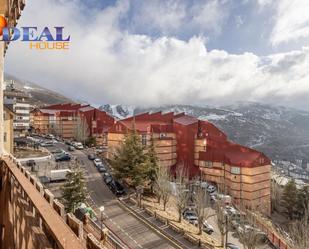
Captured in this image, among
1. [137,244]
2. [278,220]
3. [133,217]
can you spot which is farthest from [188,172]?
[137,244]

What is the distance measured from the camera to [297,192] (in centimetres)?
5019

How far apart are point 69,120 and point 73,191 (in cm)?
5599

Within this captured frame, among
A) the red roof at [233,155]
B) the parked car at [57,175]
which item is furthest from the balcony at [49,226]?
the red roof at [233,155]

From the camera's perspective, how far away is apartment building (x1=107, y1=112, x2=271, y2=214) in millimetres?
45750

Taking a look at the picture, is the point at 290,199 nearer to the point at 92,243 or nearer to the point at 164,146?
the point at 164,146

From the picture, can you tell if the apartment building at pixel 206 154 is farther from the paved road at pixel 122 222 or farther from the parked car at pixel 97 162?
the paved road at pixel 122 222

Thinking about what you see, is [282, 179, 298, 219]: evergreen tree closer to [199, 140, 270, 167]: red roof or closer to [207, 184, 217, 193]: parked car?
[199, 140, 270, 167]: red roof

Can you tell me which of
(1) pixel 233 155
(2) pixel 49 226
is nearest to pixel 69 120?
(1) pixel 233 155

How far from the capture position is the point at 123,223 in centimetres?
2850

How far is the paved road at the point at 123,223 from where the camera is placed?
83.1 feet

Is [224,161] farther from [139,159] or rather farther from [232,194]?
[139,159]

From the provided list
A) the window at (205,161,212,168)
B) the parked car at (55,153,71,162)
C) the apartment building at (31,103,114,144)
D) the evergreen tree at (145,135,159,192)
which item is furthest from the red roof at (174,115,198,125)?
the apartment building at (31,103,114,144)

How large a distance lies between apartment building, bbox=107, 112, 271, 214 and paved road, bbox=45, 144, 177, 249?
37.5 ft

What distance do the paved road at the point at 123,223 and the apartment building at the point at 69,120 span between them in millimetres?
38960
